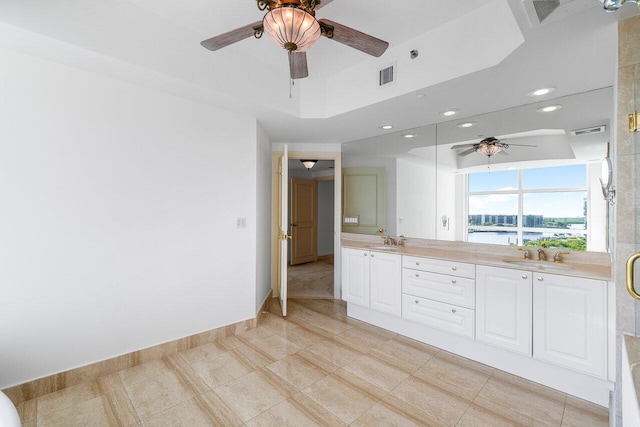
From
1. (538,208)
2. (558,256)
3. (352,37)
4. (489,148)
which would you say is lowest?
(558,256)

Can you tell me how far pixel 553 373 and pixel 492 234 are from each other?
1.21m

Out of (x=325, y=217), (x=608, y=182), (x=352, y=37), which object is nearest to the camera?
(x=352, y=37)

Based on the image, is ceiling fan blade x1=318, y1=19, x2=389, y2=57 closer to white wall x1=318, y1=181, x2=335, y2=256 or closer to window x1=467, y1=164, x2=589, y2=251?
Result: window x1=467, y1=164, x2=589, y2=251

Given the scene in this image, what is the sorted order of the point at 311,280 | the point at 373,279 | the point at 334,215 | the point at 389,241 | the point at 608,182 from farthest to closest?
the point at 311,280 < the point at 334,215 < the point at 389,241 < the point at 373,279 < the point at 608,182

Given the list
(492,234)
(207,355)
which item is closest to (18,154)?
(207,355)

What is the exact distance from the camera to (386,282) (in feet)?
10.1

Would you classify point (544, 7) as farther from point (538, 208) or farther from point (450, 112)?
point (538, 208)

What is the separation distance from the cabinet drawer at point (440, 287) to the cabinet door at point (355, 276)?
1.66 ft

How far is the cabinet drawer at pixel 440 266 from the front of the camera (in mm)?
2482

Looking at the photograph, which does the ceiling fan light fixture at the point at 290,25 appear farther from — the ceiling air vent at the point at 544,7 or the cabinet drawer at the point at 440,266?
the cabinet drawer at the point at 440,266

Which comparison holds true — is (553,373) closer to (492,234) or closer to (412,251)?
(492,234)

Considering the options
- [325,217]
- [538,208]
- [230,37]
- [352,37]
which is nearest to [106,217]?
[230,37]

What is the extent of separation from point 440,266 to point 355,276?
1.06 m

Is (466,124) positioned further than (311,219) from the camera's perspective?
No
